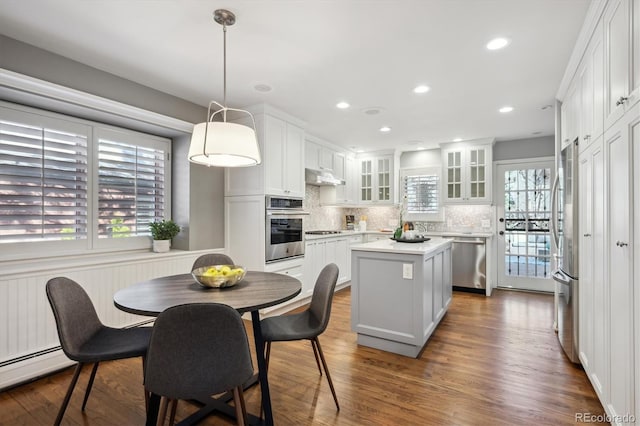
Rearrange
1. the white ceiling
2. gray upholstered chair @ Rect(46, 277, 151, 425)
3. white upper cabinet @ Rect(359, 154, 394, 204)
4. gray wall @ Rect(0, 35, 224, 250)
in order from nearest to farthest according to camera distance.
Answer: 1. gray upholstered chair @ Rect(46, 277, 151, 425)
2. the white ceiling
3. gray wall @ Rect(0, 35, 224, 250)
4. white upper cabinet @ Rect(359, 154, 394, 204)

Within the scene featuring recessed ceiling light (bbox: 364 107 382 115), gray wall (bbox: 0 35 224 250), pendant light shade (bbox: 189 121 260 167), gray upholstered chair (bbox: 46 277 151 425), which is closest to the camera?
gray upholstered chair (bbox: 46 277 151 425)

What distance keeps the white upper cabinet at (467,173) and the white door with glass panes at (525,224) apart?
0.37 meters

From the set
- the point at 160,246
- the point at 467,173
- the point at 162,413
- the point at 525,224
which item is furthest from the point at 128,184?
the point at 525,224

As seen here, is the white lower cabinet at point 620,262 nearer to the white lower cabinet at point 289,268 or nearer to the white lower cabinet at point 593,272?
the white lower cabinet at point 593,272

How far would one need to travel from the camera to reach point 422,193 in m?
6.13

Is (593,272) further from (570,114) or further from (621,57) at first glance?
(570,114)

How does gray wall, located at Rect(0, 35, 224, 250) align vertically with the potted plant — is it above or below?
above

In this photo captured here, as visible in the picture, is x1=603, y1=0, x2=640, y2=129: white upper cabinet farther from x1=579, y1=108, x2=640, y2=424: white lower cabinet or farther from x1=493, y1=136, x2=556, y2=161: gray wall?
x1=493, y1=136, x2=556, y2=161: gray wall

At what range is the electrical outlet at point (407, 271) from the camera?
2.81 meters

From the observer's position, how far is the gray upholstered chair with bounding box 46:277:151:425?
1.67 m

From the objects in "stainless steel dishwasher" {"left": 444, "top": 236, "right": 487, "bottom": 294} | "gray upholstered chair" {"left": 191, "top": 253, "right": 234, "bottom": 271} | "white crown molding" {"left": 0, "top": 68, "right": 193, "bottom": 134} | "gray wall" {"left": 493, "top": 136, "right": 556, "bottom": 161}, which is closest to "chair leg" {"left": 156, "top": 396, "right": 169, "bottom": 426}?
"gray upholstered chair" {"left": 191, "top": 253, "right": 234, "bottom": 271}

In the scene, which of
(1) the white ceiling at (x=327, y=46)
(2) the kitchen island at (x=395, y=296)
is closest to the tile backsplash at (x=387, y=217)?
(1) the white ceiling at (x=327, y=46)

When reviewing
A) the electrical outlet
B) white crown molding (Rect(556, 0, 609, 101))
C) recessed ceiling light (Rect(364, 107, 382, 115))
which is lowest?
the electrical outlet

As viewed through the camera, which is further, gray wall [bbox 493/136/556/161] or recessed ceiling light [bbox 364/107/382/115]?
gray wall [bbox 493/136/556/161]
